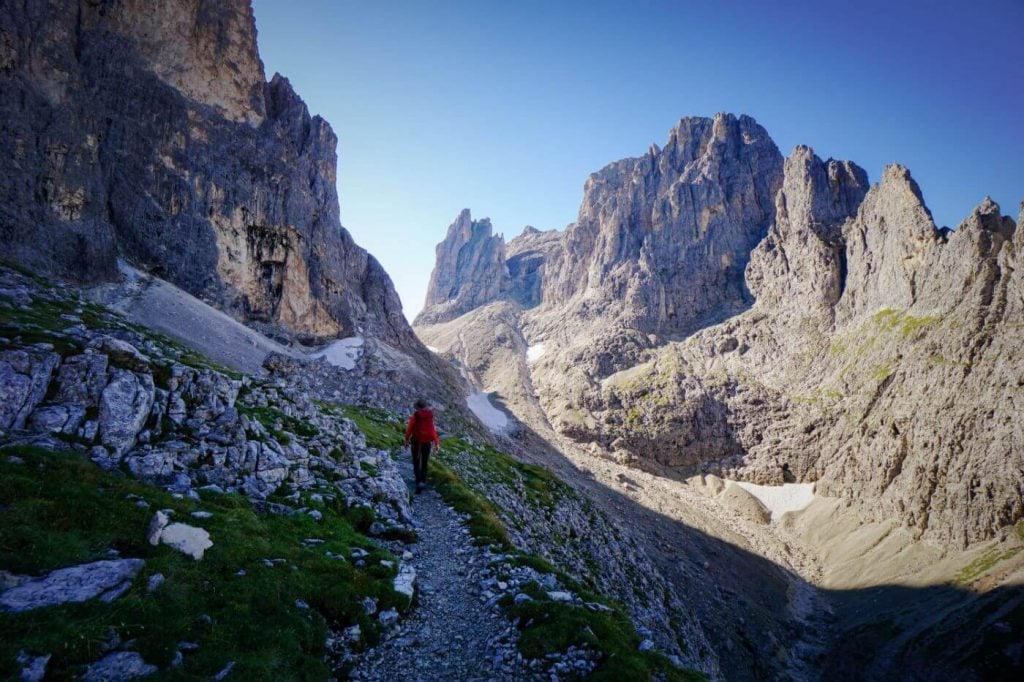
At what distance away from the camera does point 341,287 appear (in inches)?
4710

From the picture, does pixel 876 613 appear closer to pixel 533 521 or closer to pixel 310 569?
pixel 533 521

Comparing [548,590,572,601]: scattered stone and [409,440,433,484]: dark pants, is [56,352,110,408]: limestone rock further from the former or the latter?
[548,590,572,601]: scattered stone

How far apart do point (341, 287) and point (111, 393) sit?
10663 centimetres

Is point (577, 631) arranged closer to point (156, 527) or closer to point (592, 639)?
point (592, 639)

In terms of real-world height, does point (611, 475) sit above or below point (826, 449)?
below

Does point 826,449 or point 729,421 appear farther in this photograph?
point 729,421

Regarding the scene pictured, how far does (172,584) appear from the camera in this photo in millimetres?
11609

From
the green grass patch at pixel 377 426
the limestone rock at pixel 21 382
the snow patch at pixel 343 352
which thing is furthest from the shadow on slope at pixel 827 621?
the limestone rock at pixel 21 382

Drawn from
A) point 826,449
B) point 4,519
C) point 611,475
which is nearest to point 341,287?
point 611,475

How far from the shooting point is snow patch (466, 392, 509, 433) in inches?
5767

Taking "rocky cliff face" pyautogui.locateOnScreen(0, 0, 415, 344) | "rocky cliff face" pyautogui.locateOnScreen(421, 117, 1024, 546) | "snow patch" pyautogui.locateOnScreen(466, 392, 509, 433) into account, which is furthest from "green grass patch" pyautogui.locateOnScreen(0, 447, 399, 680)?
"snow patch" pyautogui.locateOnScreen(466, 392, 509, 433)

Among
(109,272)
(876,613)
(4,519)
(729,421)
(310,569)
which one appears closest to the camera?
(4,519)

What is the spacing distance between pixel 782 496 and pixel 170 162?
151 m

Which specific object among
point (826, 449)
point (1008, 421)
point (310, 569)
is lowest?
point (310, 569)
